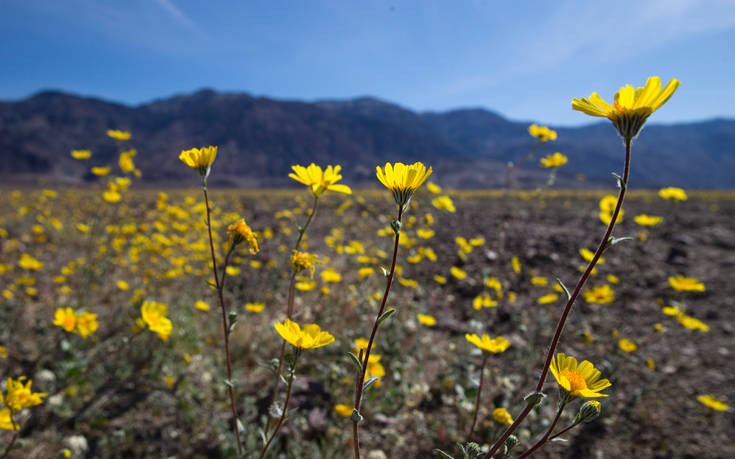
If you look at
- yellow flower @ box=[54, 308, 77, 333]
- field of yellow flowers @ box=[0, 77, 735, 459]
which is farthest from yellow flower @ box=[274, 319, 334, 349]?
yellow flower @ box=[54, 308, 77, 333]

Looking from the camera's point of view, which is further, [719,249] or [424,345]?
[719,249]

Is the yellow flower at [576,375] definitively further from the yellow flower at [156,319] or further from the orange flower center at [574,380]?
the yellow flower at [156,319]

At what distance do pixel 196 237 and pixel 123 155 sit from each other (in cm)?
228

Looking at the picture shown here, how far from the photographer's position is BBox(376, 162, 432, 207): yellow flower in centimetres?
106

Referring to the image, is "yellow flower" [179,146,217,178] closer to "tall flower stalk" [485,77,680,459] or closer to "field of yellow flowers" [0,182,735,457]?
"field of yellow flowers" [0,182,735,457]

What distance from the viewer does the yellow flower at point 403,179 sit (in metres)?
1.06

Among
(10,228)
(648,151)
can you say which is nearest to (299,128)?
(10,228)

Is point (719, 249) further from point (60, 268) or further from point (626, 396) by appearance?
point (60, 268)

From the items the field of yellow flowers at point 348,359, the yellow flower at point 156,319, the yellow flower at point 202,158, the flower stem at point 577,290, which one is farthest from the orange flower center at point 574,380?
the yellow flower at point 156,319

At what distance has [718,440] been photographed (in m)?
2.40

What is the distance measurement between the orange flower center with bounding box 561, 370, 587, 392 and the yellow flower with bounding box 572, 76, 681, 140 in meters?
0.73

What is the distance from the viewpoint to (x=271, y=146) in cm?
11675

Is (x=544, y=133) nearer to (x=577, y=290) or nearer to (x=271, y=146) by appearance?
(x=577, y=290)

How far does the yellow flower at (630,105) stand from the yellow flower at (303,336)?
1057 millimetres
